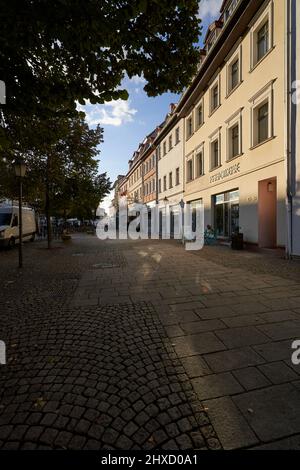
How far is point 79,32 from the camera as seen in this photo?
3.70 meters

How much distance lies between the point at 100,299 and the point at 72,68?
4.44 metres

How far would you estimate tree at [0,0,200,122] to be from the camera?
11.7 ft

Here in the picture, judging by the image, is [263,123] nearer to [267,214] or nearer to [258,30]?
[267,214]

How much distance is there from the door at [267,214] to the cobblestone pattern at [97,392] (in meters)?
9.70

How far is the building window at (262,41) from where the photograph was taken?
37.3 feet

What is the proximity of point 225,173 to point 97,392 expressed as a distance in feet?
47.5

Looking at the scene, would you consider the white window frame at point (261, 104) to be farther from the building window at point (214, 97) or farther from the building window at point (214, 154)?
the building window at point (214, 97)

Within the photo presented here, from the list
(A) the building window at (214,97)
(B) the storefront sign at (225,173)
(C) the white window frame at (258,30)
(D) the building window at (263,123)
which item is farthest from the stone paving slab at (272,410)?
(A) the building window at (214,97)

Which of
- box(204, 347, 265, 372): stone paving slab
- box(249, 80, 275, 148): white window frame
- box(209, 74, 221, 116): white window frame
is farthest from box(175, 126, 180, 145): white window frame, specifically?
box(204, 347, 265, 372): stone paving slab

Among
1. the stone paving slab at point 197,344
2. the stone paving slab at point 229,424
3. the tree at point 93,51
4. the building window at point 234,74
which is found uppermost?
the building window at point 234,74

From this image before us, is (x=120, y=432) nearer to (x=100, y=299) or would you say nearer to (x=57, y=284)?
(x=100, y=299)
